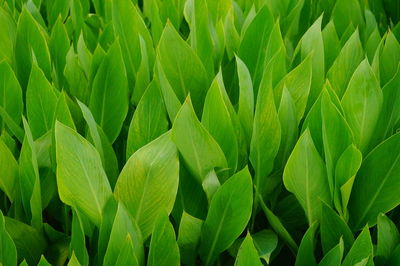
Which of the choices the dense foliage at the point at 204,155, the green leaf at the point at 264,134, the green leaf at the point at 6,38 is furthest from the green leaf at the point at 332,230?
the green leaf at the point at 6,38

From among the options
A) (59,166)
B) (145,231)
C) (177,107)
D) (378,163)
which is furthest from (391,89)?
(59,166)

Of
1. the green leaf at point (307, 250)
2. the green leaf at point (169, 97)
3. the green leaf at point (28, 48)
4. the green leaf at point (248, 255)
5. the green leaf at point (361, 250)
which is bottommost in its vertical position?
the green leaf at point (307, 250)

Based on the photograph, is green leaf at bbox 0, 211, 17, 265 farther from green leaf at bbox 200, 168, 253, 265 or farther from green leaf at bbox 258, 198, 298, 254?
green leaf at bbox 258, 198, 298, 254

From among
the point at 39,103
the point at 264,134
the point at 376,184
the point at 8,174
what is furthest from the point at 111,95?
the point at 376,184

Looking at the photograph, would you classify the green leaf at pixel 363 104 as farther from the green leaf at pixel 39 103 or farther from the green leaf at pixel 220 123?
the green leaf at pixel 39 103

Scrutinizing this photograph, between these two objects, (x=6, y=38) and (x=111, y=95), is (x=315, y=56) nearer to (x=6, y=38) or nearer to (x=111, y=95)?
(x=111, y=95)

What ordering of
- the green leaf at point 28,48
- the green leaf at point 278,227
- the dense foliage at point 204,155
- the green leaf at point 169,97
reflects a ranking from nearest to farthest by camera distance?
1. the dense foliage at point 204,155
2. the green leaf at point 278,227
3. the green leaf at point 169,97
4. the green leaf at point 28,48

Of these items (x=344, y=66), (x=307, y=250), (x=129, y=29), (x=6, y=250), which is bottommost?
(x=307, y=250)
